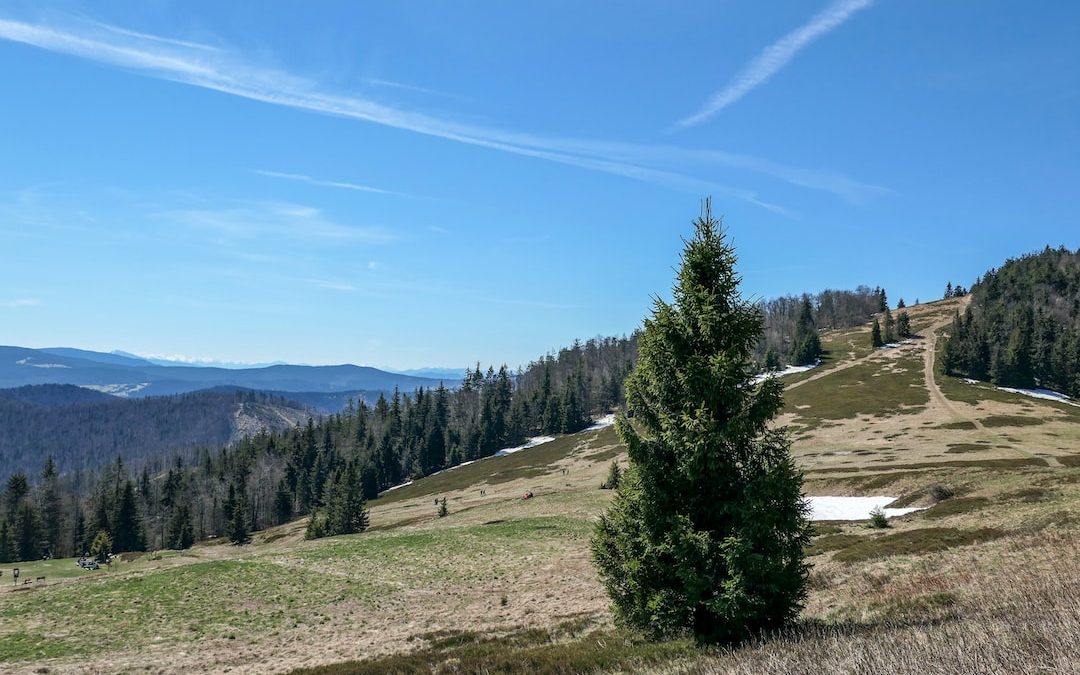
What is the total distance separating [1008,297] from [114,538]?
241m

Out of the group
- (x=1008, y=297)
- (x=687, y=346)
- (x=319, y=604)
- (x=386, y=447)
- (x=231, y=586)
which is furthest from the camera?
(x=1008, y=297)

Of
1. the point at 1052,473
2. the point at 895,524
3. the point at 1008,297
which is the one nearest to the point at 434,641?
the point at 895,524

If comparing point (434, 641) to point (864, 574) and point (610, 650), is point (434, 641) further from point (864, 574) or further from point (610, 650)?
point (864, 574)

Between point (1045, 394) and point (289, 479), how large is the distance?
17599 centimetres

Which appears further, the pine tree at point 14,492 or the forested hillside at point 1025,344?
the pine tree at point 14,492

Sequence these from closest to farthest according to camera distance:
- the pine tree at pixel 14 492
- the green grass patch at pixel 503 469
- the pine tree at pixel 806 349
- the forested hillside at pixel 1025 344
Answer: the green grass patch at pixel 503 469
the forested hillside at pixel 1025 344
the pine tree at pixel 14 492
the pine tree at pixel 806 349

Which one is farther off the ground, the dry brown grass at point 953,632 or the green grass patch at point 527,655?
the dry brown grass at point 953,632

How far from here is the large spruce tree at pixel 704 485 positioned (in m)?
13.9

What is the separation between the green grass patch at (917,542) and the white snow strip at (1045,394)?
118164 millimetres

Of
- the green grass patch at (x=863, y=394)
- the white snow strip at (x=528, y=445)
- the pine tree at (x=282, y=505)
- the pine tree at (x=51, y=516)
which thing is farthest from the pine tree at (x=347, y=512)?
the white snow strip at (x=528, y=445)

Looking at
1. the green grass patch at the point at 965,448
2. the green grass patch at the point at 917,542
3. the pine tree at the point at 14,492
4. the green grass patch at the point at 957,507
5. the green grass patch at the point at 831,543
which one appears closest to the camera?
the green grass patch at the point at 917,542

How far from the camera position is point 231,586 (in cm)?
3488

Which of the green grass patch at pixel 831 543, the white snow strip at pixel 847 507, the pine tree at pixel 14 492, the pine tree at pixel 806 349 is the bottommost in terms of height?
the pine tree at pixel 14 492

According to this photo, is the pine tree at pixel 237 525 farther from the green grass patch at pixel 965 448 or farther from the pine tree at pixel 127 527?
the green grass patch at pixel 965 448
